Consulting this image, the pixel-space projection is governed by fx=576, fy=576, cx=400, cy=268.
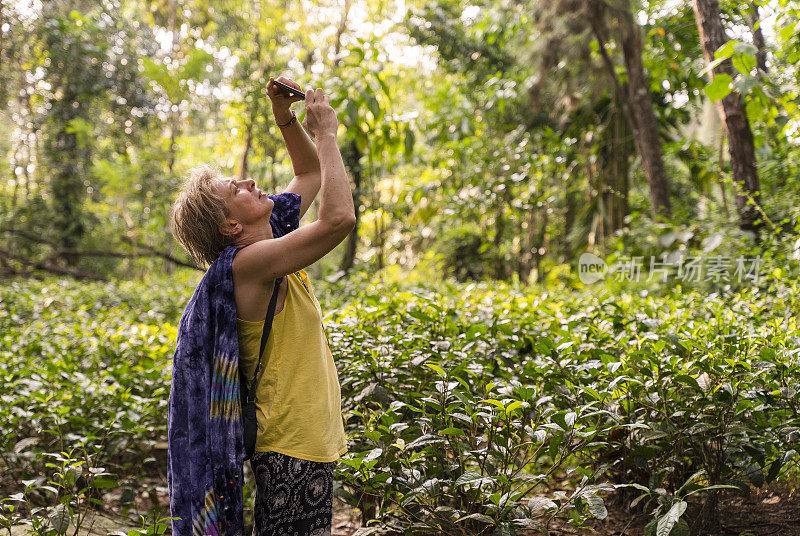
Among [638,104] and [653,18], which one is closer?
[638,104]

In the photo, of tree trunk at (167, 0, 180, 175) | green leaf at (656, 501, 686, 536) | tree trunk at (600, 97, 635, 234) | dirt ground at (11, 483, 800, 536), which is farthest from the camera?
tree trunk at (167, 0, 180, 175)

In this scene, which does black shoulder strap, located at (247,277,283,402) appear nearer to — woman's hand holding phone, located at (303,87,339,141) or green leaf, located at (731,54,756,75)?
woman's hand holding phone, located at (303,87,339,141)

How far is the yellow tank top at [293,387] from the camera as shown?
5.61 ft

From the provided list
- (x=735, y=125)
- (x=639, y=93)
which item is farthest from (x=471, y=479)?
(x=639, y=93)

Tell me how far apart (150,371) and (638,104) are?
5.35 metres

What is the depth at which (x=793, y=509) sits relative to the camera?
2.30 metres

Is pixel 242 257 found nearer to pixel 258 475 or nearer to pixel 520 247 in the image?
pixel 258 475

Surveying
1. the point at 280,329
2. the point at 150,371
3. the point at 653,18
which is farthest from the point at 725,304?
the point at 653,18

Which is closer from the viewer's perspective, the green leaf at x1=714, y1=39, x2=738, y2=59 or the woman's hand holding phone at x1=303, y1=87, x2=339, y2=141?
the woman's hand holding phone at x1=303, y1=87, x2=339, y2=141

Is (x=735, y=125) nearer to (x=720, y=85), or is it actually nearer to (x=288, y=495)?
(x=720, y=85)

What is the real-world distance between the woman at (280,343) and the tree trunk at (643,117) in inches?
Answer: 201

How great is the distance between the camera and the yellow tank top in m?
1.71

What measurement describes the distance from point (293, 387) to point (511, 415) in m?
0.75

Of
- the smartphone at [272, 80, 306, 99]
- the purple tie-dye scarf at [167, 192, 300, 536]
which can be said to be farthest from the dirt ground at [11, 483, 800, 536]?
the smartphone at [272, 80, 306, 99]
